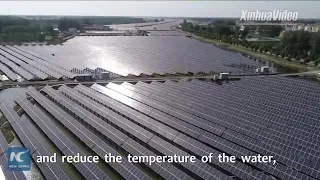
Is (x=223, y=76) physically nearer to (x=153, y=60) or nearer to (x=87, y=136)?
(x=153, y=60)

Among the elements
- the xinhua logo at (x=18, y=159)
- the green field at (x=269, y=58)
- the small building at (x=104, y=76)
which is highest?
the small building at (x=104, y=76)

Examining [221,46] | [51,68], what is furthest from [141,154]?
[221,46]

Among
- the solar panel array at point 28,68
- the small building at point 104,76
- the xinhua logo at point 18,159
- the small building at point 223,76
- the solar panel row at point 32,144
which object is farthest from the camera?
the small building at point 223,76

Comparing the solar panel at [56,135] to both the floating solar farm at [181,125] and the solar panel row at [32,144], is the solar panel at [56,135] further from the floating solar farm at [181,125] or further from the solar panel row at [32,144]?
the solar panel row at [32,144]

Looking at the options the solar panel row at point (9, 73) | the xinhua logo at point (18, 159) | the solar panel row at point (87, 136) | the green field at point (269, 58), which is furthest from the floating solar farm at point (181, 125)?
the green field at point (269, 58)

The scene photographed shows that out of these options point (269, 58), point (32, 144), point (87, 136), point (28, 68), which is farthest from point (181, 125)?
point (269, 58)

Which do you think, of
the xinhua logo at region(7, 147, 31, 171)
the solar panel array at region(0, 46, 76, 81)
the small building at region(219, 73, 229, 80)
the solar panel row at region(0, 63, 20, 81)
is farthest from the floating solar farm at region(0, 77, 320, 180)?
the solar panel row at region(0, 63, 20, 81)
